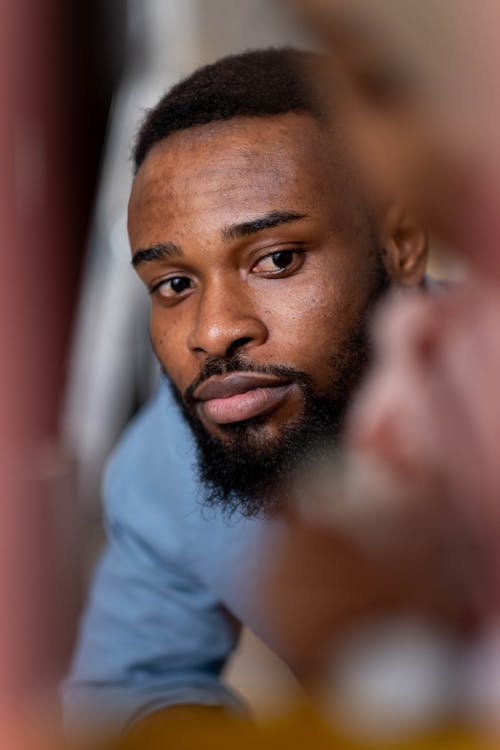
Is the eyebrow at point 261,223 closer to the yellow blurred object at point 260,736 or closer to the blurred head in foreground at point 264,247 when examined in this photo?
the blurred head in foreground at point 264,247

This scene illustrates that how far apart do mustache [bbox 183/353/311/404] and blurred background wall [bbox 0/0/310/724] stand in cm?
8

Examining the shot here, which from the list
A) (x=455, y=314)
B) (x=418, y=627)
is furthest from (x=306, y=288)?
(x=418, y=627)

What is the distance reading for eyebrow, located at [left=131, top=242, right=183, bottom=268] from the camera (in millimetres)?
401

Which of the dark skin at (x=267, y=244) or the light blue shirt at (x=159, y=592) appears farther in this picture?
the light blue shirt at (x=159, y=592)

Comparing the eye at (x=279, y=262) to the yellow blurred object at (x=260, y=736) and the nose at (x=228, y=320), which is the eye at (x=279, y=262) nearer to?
the nose at (x=228, y=320)

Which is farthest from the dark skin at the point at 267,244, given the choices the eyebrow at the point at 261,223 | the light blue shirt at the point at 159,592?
the light blue shirt at the point at 159,592

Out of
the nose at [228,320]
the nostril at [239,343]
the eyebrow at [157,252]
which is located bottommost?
the nostril at [239,343]

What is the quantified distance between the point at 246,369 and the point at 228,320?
0.08 feet

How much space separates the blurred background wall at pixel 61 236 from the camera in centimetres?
40

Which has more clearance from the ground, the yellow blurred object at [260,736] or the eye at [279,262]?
the eye at [279,262]

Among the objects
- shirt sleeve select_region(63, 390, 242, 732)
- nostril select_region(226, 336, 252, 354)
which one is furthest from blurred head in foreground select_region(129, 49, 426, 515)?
shirt sleeve select_region(63, 390, 242, 732)

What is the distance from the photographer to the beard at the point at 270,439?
1.33 feet

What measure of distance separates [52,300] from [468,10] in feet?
0.84

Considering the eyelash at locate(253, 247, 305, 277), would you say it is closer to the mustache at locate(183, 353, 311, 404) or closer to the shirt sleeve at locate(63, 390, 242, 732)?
the mustache at locate(183, 353, 311, 404)
